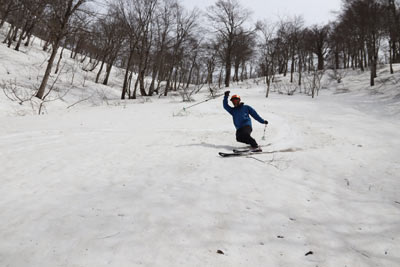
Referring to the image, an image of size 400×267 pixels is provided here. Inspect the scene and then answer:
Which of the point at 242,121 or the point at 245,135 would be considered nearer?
the point at 245,135

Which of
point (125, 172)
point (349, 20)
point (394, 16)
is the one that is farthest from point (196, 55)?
point (125, 172)

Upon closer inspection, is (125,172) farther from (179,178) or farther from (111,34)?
(111,34)

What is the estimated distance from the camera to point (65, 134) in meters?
6.11

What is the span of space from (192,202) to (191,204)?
0.05 meters

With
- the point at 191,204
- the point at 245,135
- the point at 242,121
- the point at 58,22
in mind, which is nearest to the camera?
the point at 191,204

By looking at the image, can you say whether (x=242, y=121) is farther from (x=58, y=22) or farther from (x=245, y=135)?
(x=58, y=22)

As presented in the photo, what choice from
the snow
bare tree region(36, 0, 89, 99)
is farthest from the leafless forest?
the snow

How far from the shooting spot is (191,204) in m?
2.68

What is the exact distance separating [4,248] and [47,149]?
138 inches

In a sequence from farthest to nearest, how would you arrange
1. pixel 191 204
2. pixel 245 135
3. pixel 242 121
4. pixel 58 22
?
pixel 58 22
pixel 242 121
pixel 245 135
pixel 191 204

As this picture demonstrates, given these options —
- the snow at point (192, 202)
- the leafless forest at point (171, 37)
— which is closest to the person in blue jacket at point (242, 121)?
the snow at point (192, 202)

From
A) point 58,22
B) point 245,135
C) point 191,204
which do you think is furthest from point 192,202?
point 58,22

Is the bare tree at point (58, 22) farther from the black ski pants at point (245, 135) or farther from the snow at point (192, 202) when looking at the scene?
the black ski pants at point (245, 135)

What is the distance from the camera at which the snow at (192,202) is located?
6.15 ft
